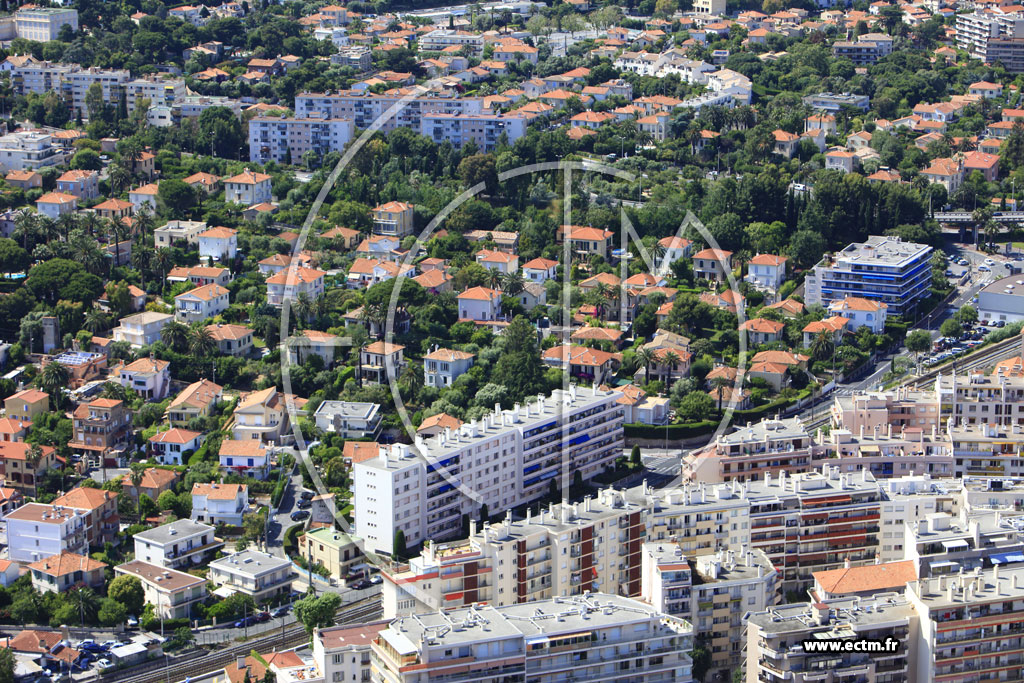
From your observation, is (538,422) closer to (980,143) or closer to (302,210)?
(302,210)

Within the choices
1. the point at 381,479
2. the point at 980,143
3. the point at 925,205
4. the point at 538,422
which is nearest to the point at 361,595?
the point at 381,479

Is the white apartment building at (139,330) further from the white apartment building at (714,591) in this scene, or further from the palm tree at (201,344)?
the white apartment building at (714,591)

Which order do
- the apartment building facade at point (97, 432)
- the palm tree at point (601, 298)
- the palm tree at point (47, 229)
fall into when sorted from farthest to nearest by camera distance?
the palm tree at point (47, 229)
the palm tree at point (601, 298)
the apartment building facade at point (97, 432)

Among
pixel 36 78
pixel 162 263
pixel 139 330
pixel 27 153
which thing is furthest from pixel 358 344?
pixel 36 78

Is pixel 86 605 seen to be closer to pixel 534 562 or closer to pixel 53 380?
pixel 534 562

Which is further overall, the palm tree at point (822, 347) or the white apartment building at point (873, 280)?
the white apartment building at point (873, 280)

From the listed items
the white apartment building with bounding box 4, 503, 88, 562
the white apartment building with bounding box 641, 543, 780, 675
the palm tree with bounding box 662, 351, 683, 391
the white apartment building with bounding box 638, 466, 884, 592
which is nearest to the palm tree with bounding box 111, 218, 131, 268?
the white apartment building with bounding box 4, 503, 88, 562

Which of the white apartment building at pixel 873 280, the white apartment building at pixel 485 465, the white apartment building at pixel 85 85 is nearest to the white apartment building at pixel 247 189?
the white apartment building at pixel 85 85
